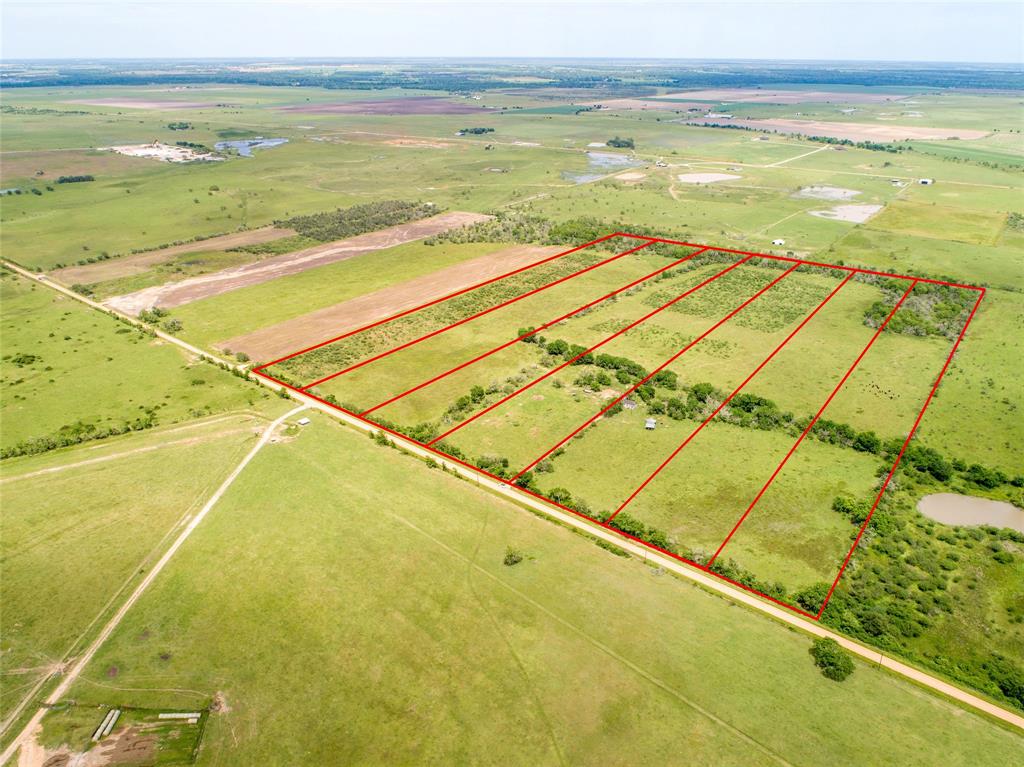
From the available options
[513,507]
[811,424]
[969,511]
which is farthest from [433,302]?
[969,511]

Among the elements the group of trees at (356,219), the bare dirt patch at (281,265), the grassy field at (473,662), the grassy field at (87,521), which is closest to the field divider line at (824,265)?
the bare dirt patch at (281,265)

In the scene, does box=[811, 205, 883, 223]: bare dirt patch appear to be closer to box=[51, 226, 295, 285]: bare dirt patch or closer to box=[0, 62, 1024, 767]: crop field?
box=[0, 62, 1024, 767]: crop field

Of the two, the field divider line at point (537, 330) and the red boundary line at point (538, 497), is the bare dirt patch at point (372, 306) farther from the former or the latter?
the field divider line at point (537, 330)

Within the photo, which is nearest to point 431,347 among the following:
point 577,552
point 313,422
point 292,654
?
point 313,422

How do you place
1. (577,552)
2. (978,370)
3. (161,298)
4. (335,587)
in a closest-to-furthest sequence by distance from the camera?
(335,587), (577,552), (978,370), (161,298)

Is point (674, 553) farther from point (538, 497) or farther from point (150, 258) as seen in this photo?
point (150, 258)

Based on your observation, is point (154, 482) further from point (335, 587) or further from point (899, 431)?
point (899, 431)
